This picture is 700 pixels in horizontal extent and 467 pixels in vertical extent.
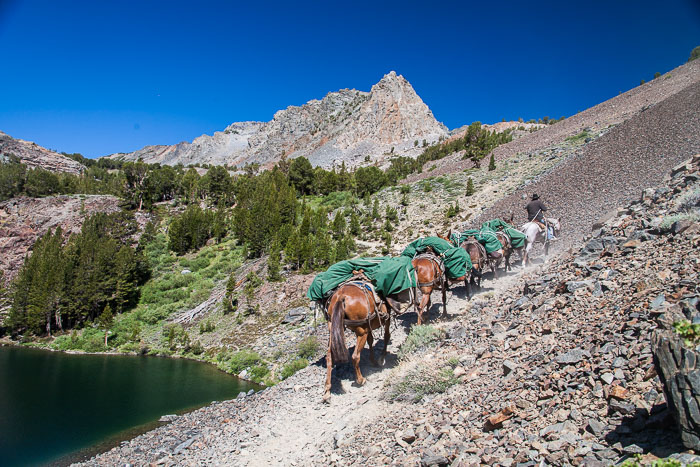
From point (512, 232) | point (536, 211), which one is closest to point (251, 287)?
point (512, 232)

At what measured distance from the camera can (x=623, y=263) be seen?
6746mm

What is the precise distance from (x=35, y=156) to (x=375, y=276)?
393 ft

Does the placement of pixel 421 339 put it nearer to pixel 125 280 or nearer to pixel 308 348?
pixel 308 348

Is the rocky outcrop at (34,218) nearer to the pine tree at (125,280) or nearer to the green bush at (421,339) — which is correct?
the pine tree at (125,280)

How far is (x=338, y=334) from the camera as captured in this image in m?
7.65

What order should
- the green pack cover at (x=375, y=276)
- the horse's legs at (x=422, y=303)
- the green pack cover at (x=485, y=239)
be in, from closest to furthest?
1. the green pack cover at (x=375, y=276)
2. the horse's legs at (x=422, y=303)
3. the green pack cover at (x=485, y=239)

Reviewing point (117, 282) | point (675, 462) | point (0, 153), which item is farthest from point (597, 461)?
point (0, 153)

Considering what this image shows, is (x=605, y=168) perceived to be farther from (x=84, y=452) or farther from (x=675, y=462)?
(x=84, y=452)

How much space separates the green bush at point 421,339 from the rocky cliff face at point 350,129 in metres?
84.2

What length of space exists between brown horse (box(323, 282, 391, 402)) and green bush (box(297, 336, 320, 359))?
7770 mm

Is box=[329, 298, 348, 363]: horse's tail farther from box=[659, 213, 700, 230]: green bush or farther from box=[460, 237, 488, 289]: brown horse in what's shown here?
box=[659, 213, 700, 230]: green bush

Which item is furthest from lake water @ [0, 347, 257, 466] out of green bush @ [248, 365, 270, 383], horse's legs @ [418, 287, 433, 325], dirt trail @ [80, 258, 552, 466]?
horse's legs @ [418, 287, 433, 325]

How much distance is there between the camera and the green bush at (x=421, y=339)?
8328 mm

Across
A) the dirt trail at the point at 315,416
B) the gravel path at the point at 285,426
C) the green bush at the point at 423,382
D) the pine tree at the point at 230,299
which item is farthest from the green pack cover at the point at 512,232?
the pine tree at the point at 230,299
